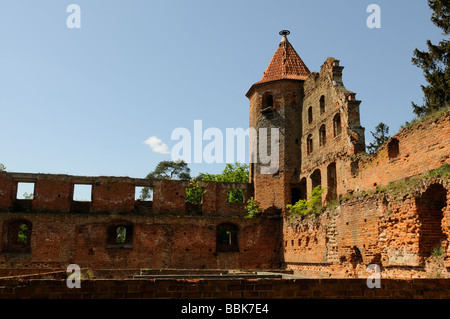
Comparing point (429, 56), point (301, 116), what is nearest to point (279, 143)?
point (301, 116)

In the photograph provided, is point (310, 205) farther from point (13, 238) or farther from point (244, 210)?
point (13, 238)

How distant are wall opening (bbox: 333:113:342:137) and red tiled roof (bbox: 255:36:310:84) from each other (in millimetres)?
5356

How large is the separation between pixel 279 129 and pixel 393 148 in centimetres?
1013

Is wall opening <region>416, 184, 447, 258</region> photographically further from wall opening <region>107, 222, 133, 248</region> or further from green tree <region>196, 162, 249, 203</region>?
green tree <region>196, 162, 249, 203</region>

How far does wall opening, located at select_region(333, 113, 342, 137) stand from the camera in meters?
19.3

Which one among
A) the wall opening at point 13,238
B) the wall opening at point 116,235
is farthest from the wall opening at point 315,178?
the wall opening at point 13,238

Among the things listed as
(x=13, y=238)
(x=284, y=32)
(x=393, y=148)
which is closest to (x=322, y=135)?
(x=393, y=148)

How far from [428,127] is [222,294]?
29.8 feet

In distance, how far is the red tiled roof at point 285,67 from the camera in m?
24.5

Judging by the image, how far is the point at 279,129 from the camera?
2362cm

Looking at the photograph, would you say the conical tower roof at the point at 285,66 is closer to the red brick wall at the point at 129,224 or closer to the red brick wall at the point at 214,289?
the red brick wall at the point at 129,224

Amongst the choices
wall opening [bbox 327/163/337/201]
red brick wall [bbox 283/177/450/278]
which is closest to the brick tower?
wall opening [bbox 327/163/337/201]

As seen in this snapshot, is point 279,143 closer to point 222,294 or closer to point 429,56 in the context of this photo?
point 429,56
